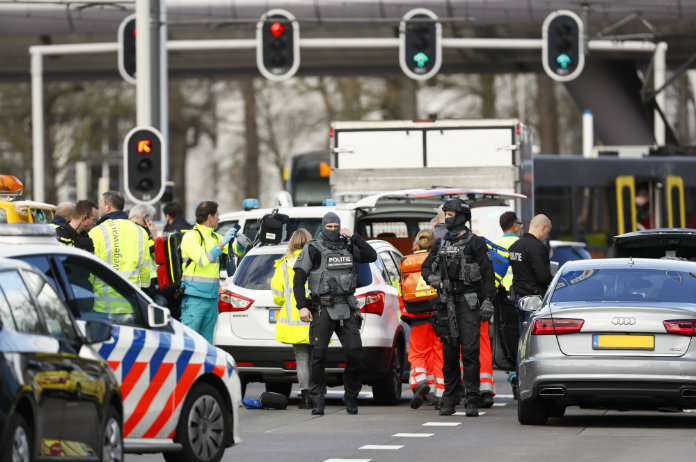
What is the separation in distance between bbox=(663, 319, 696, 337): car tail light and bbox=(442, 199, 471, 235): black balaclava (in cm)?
237

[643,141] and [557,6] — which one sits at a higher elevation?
[557,6]

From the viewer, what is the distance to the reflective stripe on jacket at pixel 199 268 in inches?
613

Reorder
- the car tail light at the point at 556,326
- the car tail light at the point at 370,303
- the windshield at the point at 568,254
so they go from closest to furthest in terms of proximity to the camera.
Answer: the car tail light at the point at 556,326
the car tail light at the point at 370,303
the windshield at the point at 568,254

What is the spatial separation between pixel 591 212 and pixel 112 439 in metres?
25.4

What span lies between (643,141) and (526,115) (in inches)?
729

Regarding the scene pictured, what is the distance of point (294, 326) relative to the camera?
579 inches

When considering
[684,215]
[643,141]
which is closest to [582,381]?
[684,215]

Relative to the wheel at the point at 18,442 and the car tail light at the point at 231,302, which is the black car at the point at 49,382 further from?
the car tail light at the point at 231,302

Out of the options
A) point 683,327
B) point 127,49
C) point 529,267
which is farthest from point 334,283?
point 127,49

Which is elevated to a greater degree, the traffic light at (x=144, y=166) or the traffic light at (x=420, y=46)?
the traffic light at (x=420, y=46)

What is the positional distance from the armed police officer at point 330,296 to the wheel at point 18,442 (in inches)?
265

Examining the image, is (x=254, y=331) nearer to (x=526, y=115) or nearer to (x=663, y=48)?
(x=663, y=48)

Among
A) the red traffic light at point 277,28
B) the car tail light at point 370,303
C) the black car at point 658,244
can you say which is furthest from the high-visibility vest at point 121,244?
the red traffic light at point 277,28

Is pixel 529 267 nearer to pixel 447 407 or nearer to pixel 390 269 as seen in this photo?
pixel 390 269
